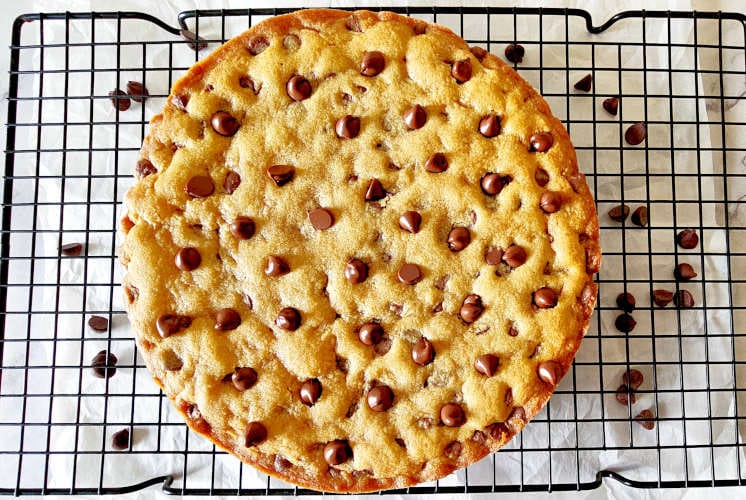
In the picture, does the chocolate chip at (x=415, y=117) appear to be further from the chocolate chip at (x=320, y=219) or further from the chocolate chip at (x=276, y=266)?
the chocolate chip at (x=276, y=266)

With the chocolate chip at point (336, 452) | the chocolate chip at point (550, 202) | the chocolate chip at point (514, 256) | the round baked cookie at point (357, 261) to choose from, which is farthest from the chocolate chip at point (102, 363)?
the chocolate chip at point (550, 202)

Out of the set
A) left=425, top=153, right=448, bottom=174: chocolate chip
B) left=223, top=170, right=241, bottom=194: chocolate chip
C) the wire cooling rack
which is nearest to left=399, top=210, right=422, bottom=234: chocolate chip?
left=425, top=153, right=448, bottom=174: chocolate chip

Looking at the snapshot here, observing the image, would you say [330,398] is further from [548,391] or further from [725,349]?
[725,349]

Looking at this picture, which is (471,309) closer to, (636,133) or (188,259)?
(188,259)

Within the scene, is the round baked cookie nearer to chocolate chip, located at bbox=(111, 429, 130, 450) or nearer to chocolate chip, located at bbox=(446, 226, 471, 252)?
chocolate chip, located at bbox=(446, 226, 471, 252)

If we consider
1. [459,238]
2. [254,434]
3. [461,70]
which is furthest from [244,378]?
[461,70]
